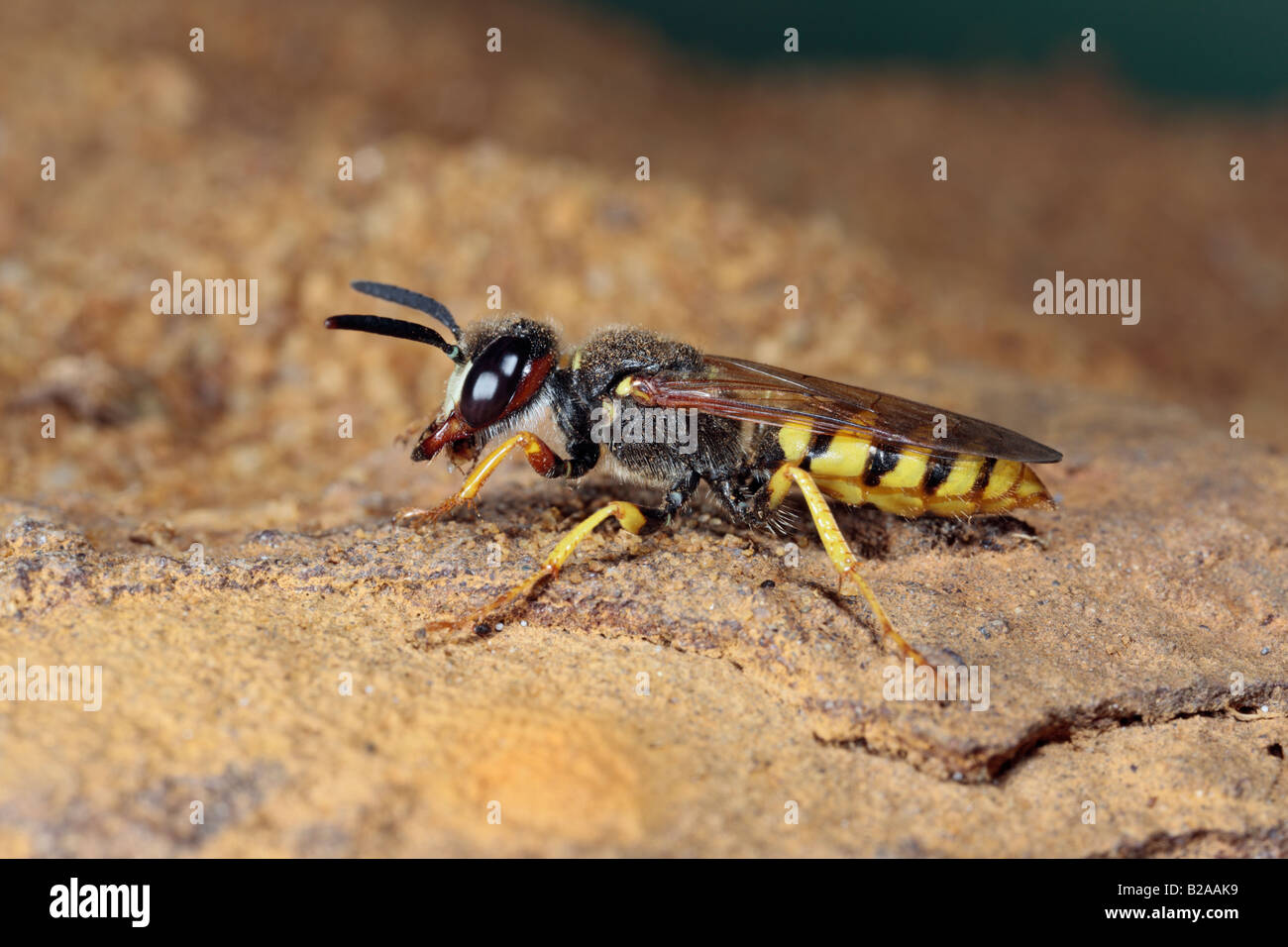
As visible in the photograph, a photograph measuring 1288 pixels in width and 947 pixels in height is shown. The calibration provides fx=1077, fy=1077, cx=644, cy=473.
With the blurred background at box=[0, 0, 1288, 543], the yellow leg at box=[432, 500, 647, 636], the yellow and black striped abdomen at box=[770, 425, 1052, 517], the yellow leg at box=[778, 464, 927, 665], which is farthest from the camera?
the blurred background at box=[0, 0, 1288, 543]

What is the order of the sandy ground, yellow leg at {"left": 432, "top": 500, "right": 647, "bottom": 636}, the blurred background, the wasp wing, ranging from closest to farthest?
the sandy ground → yellow leg at {"left": 432, "top": 500, "right": 647, "bottom": 636} → the wasp wing → the blurred background

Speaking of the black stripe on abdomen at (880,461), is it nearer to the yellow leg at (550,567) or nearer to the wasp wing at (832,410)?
the wasp wing at (832,410)

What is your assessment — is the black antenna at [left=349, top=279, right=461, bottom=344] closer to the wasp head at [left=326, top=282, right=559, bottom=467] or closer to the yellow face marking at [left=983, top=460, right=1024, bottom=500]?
the wasp head at [left=326, top=282, right=559, bottom=467]

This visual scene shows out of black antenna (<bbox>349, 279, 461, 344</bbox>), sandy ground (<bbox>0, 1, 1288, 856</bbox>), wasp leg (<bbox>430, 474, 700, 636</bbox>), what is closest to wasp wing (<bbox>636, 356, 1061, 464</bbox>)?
wasp leg (<bbox>430, 474, 700, 636</bbox>)

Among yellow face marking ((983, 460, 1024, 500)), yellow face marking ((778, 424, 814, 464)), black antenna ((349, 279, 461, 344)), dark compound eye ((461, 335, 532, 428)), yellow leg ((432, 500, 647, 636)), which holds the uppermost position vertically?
black antenna ((349, 279, 461, 344))

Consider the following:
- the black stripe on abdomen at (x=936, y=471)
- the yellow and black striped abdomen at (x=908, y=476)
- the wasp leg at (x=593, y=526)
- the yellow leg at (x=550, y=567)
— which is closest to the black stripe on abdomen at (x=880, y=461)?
the yellow and black striped abdomen at (x=908, y=476)

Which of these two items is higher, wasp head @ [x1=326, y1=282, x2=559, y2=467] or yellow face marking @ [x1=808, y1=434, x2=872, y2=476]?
wasp head @ [x1=326, y1=282, x2=559, y2=467]
